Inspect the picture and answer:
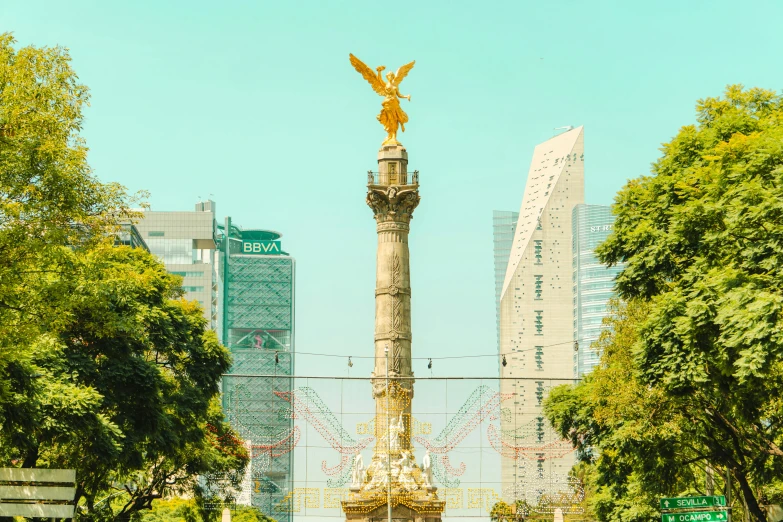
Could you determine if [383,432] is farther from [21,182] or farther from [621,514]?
[21,182]

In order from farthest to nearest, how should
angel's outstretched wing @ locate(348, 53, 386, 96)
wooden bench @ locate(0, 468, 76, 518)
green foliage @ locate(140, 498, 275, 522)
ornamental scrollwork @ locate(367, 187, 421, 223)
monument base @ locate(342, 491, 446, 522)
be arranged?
angel's outstretched wing @ locate(348, 53, 386, 96)
green foliage @ locate(140, 498, 275, 522)
ornamental scrollwork @ locate(367, 187, 421, 223)
monument base @ locate(342, 491, 446, 522)
wooden bench @ locate(0, 468, 76, 518)

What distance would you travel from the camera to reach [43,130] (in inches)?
1181

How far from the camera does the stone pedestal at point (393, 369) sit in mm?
→ 61188

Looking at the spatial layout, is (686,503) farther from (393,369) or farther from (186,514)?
(186,514)

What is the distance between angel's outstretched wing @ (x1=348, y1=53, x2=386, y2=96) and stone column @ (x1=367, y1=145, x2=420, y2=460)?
2932 mm

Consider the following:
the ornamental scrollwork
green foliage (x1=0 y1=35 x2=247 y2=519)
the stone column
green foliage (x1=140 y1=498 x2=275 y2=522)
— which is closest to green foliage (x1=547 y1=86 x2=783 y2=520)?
green foliage (x1=0 y1=35 x2=247 y2=519)

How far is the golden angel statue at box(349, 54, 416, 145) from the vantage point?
69.9 metres

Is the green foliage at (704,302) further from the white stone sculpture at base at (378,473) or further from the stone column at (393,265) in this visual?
the stone column at (393,265)

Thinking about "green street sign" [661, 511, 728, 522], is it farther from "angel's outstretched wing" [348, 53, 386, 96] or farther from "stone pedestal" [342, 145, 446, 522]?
"angel's outstretched wing" [348, 53, 386, 96]

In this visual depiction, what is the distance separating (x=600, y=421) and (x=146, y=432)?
1450 centimetres

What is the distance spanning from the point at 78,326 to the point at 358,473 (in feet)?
81.2

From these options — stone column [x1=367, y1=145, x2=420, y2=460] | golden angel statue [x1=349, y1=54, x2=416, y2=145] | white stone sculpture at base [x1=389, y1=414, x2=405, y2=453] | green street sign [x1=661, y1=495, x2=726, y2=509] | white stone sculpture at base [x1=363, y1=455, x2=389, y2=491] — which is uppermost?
golden angel statue [x1=349, y1=54, x2=416, y2=145]

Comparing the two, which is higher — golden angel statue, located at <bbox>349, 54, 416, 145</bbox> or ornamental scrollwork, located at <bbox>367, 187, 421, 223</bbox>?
golden angel statue, located at <bbox>349, 54, 416, 145</bbox>

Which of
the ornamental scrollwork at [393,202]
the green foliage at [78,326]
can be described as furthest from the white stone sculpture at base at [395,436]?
the ornamental scrollwork at [393,202]
